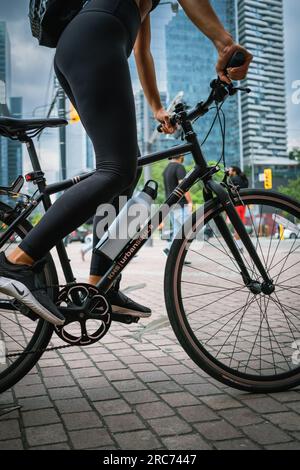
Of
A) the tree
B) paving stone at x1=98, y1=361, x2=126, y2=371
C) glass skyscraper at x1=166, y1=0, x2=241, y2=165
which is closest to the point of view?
paving stone at x1=98, y1=361, x2=126, y2=371

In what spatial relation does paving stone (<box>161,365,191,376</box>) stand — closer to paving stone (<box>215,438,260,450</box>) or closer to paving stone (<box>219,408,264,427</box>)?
paving stone (<box>219,408,264,427</box>)

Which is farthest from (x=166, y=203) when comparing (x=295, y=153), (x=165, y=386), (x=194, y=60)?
(x=295, y=153)

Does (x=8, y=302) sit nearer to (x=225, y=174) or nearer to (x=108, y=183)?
(x=108, y=183)

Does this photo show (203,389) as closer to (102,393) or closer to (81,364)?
(102,393)

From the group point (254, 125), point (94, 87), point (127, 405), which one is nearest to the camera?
point (94, 87)

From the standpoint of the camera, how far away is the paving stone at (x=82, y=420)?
6.34ft

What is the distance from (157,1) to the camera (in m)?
2.28

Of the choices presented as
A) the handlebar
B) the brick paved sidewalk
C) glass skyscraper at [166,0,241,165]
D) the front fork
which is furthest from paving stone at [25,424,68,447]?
glass skyscraper at [166,0,241,165]

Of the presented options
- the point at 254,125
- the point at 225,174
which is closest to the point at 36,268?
the point at 225,174

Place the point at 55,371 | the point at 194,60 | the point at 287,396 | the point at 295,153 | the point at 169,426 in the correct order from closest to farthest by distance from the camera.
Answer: the point at 169,426 → the point at 287,396 → the point at 55,371 → the point at 194,60 → the point at 295,153

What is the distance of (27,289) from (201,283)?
1.07 m

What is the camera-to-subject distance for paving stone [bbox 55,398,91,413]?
2.13 metres

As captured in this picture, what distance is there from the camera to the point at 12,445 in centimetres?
175
